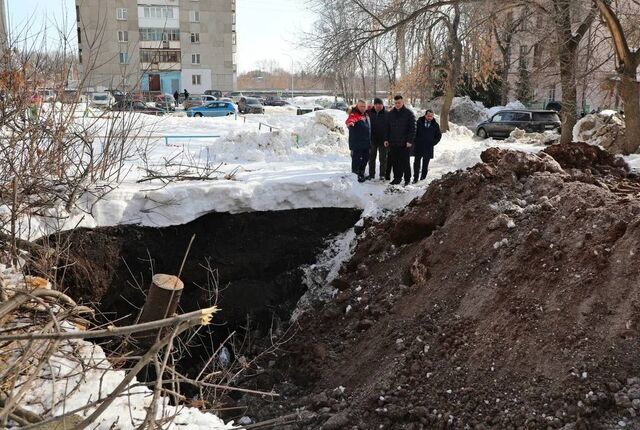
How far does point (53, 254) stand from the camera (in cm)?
745

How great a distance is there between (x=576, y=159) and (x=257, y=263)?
5.41m

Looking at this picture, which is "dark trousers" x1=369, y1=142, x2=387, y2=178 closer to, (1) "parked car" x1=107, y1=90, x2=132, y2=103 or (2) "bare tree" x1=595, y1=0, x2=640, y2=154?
(1) "parked car" x1=107, y1=90, x2=132, y2=103

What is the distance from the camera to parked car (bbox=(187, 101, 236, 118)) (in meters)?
31.8

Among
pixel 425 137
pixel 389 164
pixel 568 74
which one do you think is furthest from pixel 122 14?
pixel 425 137

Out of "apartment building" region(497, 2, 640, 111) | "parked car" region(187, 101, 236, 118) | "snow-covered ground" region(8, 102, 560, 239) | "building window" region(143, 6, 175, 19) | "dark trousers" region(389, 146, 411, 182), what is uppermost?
"building window" region(143, 6, 175, 19)

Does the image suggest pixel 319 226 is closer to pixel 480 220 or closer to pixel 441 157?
pixel 480 220

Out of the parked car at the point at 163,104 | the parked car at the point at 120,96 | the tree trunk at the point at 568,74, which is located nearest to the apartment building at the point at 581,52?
the tree trunk at the point at 568,74

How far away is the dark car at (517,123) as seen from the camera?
24.5 meters

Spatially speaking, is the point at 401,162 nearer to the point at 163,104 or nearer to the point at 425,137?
the point at 425,137

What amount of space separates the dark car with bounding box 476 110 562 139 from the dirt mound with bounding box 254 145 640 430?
1619 centimetres

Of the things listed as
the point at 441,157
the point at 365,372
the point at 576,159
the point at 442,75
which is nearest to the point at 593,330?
the point at 365,372

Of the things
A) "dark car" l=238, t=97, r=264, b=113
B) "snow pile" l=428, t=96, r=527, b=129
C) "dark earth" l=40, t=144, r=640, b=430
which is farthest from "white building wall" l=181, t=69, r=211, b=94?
"dark earth" l=40, t=144, r=640, b=430

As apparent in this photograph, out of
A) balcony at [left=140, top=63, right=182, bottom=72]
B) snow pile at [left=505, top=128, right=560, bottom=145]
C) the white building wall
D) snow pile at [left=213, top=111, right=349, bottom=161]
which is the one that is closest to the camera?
balcony at [left=140, top=63, right=182, bottom=72]

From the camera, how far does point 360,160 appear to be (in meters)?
11.3
